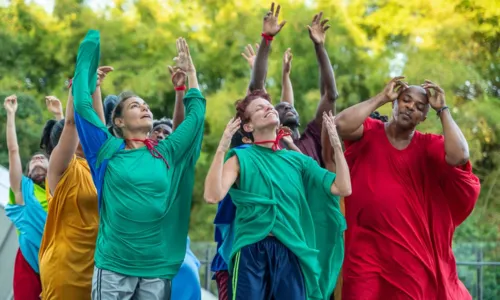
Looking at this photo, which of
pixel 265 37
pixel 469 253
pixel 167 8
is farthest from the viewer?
pixel 167 8

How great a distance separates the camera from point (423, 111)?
700 centimetres

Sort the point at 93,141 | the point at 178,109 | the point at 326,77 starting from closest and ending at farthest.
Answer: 1. the point at 93,141
2. the point at 178,109
3. the point at 326,77

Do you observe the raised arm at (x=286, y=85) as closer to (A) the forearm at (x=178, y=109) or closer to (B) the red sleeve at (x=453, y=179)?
(A) the forearm at (x=178, y=109)

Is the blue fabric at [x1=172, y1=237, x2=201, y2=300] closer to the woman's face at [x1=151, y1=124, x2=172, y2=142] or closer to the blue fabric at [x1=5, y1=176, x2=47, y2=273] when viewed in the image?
the woman's face at [x1=151, y1=124, x2=172, y2=142]

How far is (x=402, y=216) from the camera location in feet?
22.8

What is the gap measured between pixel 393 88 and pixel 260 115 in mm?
987

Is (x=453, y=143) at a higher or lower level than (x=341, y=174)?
higher

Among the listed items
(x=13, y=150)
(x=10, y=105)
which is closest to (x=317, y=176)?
(x=13, y=150)

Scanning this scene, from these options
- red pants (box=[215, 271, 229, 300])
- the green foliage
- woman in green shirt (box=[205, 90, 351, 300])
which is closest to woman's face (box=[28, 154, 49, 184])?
red pants (box=[215, 271, 229, 300])

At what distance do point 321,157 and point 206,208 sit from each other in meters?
12.6

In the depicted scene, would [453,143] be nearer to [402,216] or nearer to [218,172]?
[402,216]

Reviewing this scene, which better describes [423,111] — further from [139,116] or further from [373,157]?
[139,116]

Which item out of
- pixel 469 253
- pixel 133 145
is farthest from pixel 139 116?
pixel 469 253

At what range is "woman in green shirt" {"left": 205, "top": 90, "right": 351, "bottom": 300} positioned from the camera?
6.14 metres
